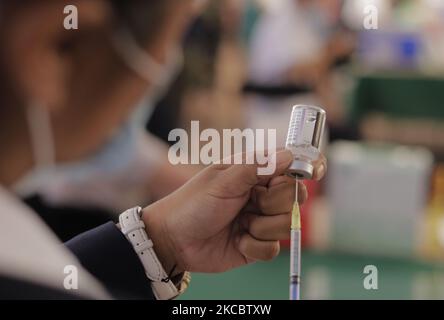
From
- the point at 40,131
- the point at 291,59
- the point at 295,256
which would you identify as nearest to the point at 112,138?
the point at 295,256

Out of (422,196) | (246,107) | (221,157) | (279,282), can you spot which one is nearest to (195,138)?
(221,157)

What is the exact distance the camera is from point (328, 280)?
10.8ft

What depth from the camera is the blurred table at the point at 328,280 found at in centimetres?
302

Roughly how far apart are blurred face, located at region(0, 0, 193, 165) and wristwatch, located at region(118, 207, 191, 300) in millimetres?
474

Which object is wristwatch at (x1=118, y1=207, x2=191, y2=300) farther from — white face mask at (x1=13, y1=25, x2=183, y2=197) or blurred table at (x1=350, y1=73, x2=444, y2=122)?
blurred table at (x1=350, y1=73, x2=444, y2=122)

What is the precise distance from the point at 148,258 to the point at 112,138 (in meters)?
1.09

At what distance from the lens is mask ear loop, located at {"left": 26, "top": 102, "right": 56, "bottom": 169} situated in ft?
2.04

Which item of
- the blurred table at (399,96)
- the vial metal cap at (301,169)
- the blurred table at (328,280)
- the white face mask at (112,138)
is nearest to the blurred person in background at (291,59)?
the blurred table at (399,96)

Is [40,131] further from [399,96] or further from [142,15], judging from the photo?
[399,96]

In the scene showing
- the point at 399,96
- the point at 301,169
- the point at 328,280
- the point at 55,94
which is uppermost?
the point at 399,96

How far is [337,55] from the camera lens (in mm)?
5176

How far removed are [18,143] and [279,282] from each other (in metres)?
2.68

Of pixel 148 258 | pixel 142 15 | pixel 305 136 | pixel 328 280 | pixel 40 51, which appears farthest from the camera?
pixel 328 280

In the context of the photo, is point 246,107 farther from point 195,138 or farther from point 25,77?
point 25,77
